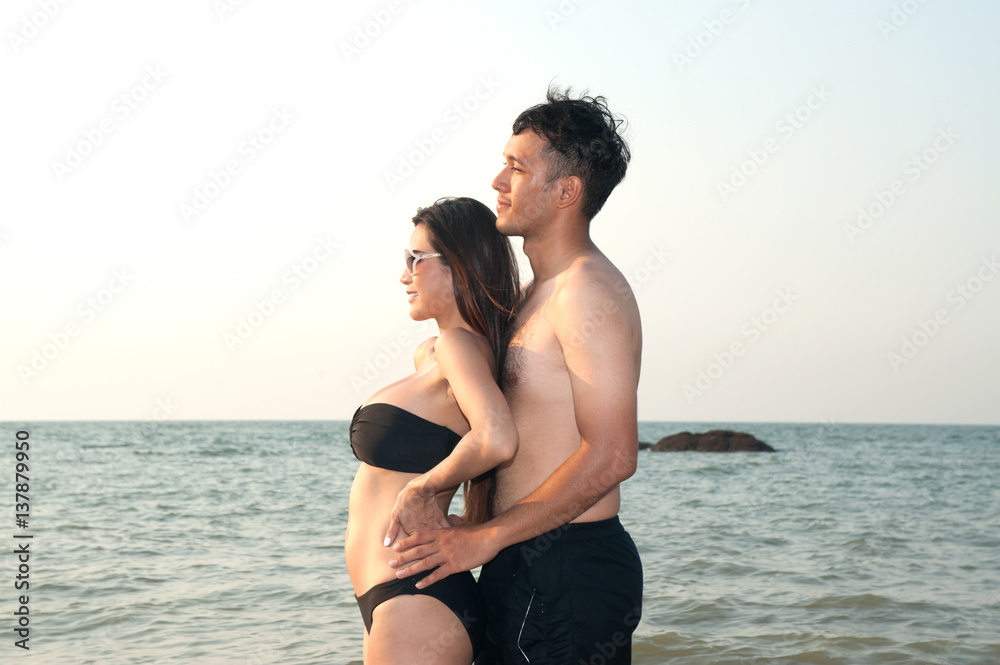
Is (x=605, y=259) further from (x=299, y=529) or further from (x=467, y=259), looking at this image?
(x=299, y=529)

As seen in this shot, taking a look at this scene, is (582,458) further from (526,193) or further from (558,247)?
(526,193)

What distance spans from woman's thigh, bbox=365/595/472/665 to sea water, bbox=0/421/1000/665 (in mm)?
483

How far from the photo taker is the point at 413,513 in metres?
2.36

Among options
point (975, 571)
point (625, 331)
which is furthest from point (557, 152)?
point (975, 571)

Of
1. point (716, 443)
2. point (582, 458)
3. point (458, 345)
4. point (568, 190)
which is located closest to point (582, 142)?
point (568, 190)

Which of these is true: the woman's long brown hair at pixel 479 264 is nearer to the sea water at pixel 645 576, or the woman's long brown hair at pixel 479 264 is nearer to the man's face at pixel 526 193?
the man's face at pixel 526 193

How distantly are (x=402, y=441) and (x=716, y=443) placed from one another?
3633 centimetres

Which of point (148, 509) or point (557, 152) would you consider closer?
point (557, 152)

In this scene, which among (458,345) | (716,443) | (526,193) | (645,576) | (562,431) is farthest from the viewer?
(716,443)

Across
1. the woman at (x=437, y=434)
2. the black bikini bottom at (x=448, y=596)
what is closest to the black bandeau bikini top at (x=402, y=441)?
the woman at (x=437, y=434)

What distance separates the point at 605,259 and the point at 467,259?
49 centimetres

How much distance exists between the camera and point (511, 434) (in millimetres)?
2332

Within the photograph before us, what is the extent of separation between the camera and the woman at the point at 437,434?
233cm

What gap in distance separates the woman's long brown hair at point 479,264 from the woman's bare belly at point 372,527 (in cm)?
45
